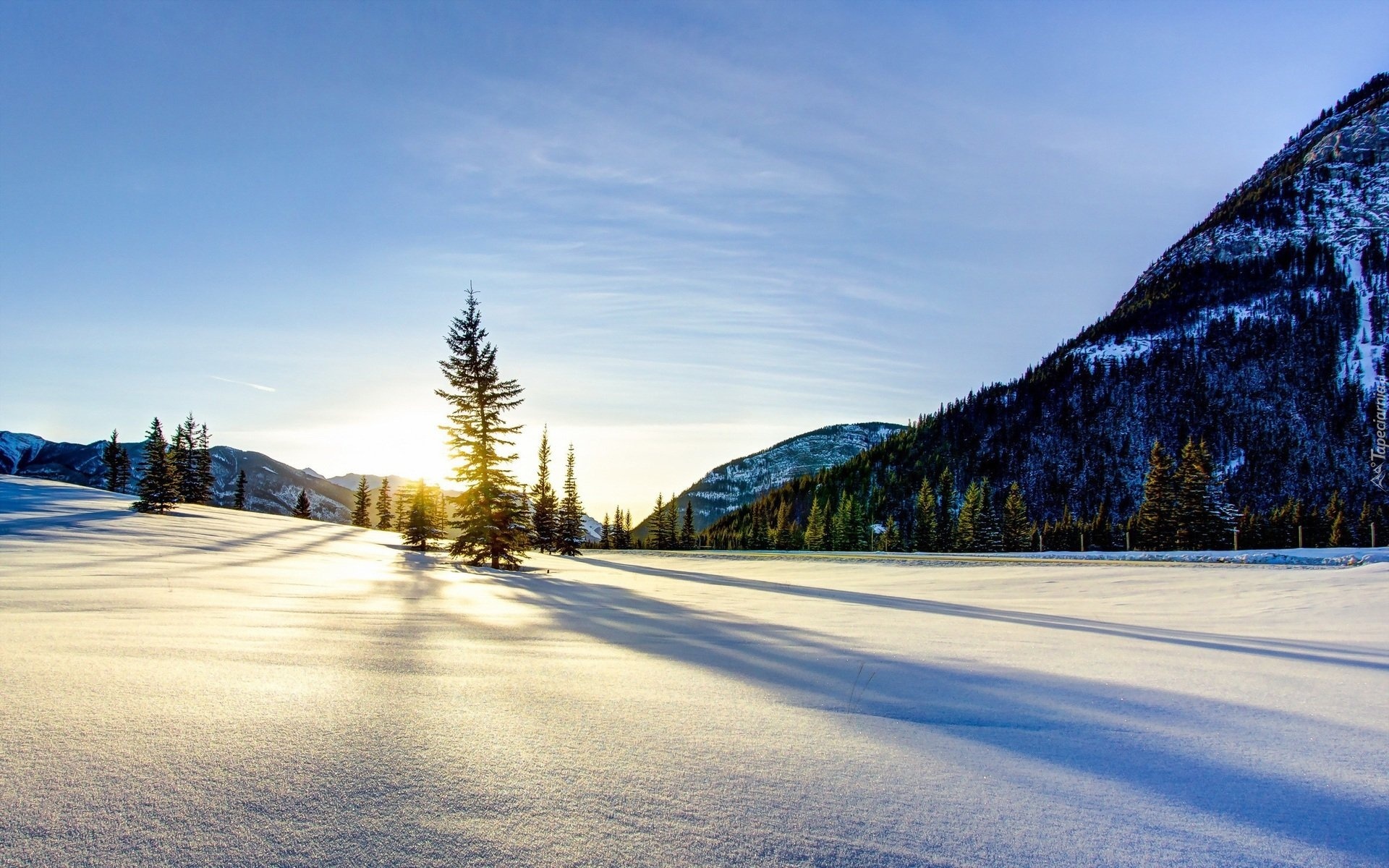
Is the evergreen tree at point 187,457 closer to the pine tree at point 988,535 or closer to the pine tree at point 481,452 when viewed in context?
the pine tree at point 481,452

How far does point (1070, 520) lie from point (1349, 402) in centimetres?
11392

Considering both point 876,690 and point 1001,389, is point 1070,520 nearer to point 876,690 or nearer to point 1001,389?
point 876,690

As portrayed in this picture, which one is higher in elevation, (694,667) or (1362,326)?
(1362,326)

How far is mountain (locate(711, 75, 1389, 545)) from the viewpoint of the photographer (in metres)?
136

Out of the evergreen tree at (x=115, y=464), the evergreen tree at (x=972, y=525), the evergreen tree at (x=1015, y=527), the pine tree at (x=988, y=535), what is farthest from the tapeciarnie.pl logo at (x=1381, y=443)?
the evergreen tree at (x=115, y=464)

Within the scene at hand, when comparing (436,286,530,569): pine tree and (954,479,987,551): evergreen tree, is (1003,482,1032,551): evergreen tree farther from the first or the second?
(436,286,530,569): pine tree

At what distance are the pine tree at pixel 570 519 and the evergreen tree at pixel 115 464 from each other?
59642 mm

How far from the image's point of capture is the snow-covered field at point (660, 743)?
219 cm

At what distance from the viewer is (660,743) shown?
10.5 ft

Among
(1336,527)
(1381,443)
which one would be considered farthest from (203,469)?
(1381,443)

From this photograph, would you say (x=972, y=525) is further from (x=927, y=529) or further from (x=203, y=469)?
(x=203, y=469)

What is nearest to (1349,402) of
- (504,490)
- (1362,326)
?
(1362,326)

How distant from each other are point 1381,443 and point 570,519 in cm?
13814

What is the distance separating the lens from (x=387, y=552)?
30.2m
